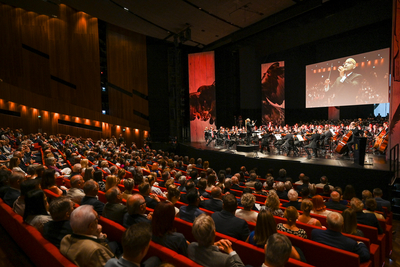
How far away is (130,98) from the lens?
1778 centimetres

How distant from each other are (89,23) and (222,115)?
10.7 metres

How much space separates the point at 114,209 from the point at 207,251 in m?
1.24

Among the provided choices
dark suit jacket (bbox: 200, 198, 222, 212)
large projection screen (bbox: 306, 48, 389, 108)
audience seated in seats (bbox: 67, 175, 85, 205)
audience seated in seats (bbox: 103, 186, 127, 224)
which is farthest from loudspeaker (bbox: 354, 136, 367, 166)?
audience seated in seats (bbox: 67, 175, 85, 205)

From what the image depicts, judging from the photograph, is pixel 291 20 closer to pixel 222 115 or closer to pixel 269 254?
pixel 222 115

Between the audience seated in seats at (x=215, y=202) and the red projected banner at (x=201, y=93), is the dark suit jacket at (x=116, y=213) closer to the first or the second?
the audience seated in seats at (x=215, y=202)

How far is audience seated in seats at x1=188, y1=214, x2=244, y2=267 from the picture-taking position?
161 centimetres

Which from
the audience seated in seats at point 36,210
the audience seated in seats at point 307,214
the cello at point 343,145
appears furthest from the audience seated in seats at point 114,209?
the cello at point 343,145

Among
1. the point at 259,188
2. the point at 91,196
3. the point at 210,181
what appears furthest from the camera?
the point at 210,181

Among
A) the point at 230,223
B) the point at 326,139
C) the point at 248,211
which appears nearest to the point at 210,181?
the point at 248,211

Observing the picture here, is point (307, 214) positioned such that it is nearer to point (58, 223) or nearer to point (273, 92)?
point (58, 223)

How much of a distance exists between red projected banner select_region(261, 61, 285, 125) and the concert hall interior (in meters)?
0.07

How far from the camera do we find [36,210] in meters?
2.12

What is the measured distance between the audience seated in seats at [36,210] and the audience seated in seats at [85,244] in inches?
21.6

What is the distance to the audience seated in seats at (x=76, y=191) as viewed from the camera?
10.0 ft
